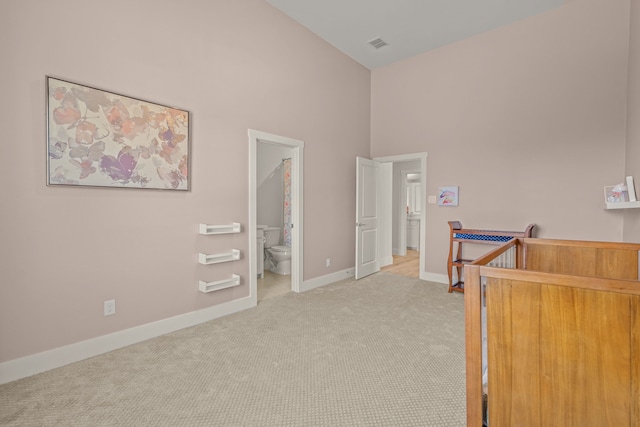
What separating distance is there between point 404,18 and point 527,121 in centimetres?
206

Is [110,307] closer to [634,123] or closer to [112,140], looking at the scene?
[112,140]

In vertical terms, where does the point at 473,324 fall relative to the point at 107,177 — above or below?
below

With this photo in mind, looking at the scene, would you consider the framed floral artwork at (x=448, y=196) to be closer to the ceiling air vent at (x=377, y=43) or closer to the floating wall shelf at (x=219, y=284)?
the ceiling air vent at (x=377, y=43)

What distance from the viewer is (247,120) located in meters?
3.38

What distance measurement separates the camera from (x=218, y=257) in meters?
3.03

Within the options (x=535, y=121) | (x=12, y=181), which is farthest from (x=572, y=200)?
(x=12, y=181)

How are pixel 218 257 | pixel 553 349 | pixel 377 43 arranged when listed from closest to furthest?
1. pixel 553 349
2. pixel 218 257
3. pixel 377 43

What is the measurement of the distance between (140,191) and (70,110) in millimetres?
747

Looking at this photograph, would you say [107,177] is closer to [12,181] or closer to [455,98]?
[12,181]

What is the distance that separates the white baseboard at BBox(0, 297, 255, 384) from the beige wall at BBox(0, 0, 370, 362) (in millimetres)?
53

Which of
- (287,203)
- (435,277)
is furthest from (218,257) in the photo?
(435,277)

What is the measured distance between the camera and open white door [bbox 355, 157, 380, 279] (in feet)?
15.2

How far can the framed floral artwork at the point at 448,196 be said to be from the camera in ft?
14.3

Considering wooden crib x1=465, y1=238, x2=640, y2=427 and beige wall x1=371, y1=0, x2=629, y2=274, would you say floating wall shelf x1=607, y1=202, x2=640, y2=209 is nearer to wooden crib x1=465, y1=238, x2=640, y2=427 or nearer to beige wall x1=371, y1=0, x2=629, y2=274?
beige wall x1=371, y1=0, x2=629, y2=274
